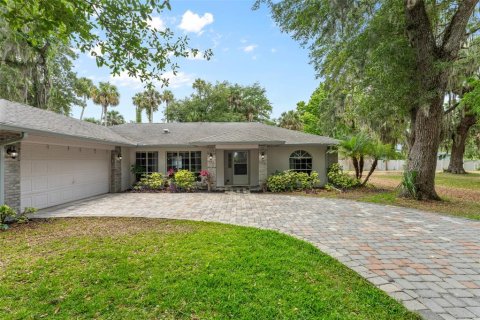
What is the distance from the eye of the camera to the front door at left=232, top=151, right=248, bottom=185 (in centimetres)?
1377

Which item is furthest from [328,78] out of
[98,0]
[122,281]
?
[122,281]

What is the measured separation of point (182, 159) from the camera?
45.2 ft

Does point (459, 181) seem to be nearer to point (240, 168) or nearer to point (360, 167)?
point (360, 167)

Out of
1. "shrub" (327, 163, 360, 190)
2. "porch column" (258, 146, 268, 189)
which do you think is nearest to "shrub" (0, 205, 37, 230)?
"porch column" (258, 146, 268, 189)

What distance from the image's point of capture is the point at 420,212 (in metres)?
7.79

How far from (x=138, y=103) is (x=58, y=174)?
2771 centimetres

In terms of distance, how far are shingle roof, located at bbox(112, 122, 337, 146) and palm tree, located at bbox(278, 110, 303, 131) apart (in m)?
18.1

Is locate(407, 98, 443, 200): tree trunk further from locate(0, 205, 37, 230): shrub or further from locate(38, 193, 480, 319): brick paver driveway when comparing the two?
locate(0, 205, 37, 230): shrub

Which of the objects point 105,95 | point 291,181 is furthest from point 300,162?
point 105,95

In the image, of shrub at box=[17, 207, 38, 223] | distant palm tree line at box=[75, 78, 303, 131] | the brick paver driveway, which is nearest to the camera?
the brick paver driveway

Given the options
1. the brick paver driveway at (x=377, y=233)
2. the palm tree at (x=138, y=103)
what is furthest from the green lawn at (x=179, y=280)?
the palm tree at (x=138, y=103)

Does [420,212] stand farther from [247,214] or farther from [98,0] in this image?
[98,0]

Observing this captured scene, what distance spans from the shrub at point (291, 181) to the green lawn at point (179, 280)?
7023 mm

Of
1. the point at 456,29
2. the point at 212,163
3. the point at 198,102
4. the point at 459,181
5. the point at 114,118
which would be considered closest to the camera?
the point at 456,29
